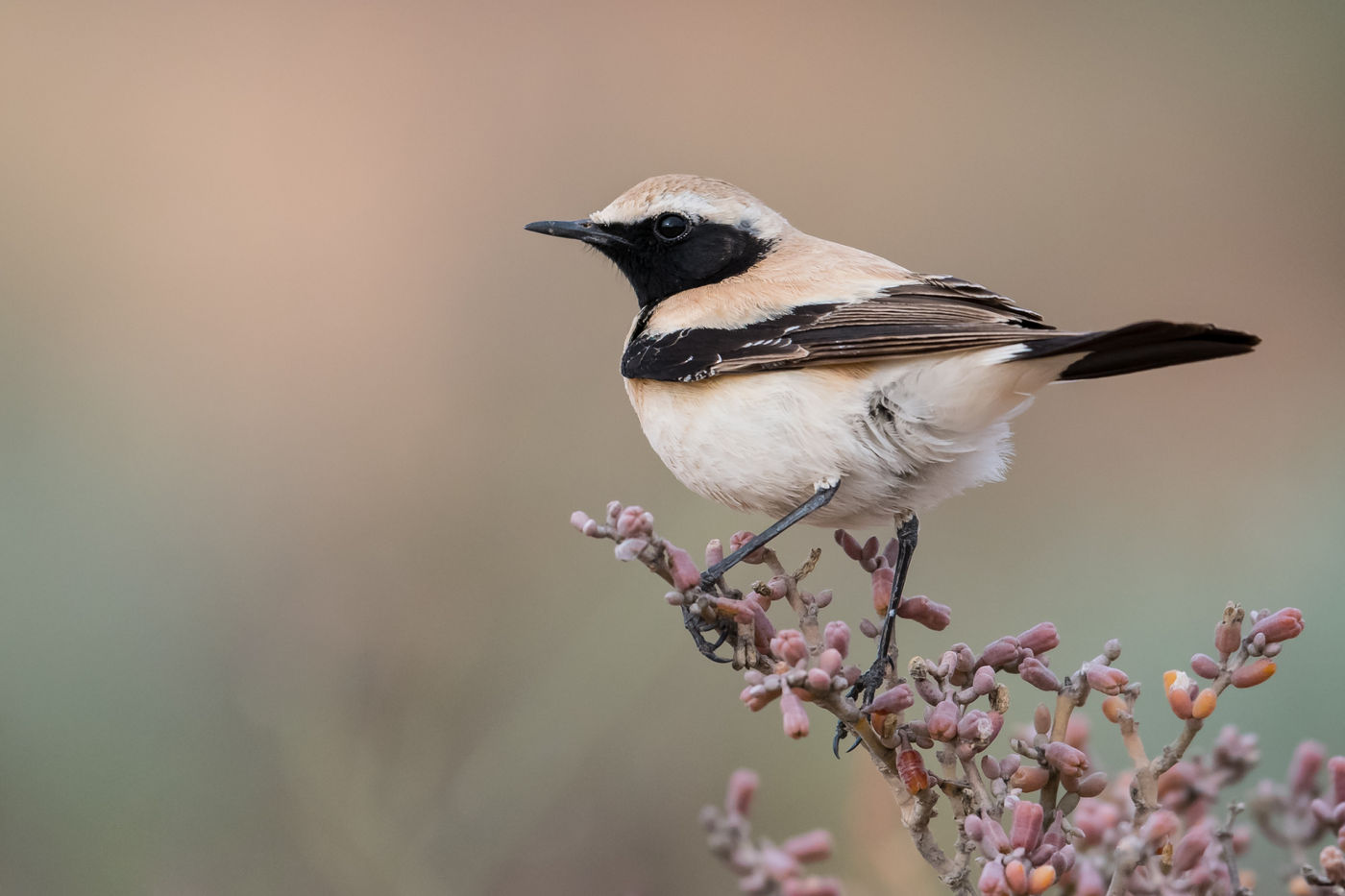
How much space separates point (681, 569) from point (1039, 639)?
1.68ft

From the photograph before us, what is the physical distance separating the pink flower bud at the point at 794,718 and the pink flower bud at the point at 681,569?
302 millimetres

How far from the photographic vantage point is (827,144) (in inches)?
214

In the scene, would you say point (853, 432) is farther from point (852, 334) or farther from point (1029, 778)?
point (1029, 778)

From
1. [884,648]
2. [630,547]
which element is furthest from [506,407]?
[630,547]

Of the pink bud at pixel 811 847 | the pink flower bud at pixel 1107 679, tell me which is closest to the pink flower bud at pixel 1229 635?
the pink flower bud at pixel 1107 679

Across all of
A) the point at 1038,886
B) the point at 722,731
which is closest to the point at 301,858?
the point at 722,731

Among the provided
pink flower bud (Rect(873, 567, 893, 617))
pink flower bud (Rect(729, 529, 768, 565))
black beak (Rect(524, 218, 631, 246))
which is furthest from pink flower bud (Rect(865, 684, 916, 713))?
black beak (Rect(524, 218, 631, 246))

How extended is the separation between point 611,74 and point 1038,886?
16.2 feet

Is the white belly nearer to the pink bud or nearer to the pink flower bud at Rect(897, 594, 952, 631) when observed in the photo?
the pink flower bud at Rect(897, 594, 952, 631)

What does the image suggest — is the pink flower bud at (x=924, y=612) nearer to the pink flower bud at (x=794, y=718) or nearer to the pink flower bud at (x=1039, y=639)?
the pink flower bud at (x=1039, y=639)

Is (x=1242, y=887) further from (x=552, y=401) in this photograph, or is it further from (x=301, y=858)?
(x=552, y=401)

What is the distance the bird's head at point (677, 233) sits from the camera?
2.87 m

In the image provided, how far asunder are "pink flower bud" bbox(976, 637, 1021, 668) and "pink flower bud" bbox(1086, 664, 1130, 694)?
0.15m

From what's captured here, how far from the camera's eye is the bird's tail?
1.74m
